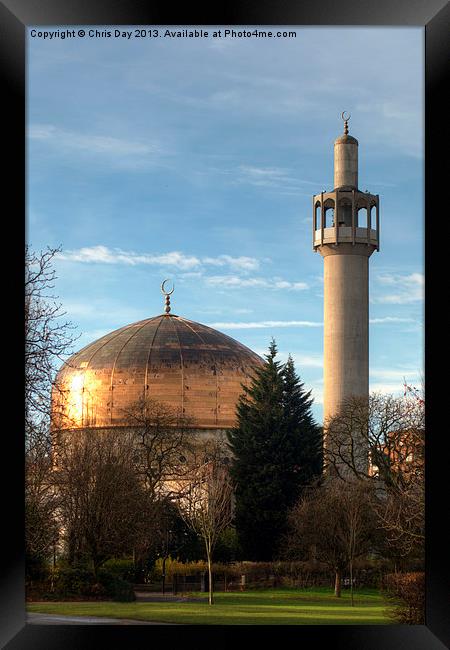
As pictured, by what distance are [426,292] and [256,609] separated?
47.9 ft

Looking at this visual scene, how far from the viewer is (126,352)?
48062 mm

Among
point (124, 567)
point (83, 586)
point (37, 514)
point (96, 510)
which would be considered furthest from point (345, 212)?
point (37, 514)

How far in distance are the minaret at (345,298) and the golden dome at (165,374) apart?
32.6 ft

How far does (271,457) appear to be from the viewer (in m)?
32.0

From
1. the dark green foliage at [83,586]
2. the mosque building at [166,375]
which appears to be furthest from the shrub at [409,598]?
the mosque building at [166,375]

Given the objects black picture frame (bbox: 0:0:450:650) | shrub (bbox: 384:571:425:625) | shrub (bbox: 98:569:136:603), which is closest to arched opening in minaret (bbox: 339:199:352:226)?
shrub (bbox: 98:569:136:603)

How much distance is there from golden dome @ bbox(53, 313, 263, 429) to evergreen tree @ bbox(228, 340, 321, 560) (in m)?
12.4

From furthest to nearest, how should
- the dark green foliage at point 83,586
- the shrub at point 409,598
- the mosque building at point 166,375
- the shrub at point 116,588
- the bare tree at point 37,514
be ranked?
the mosque building at point 166,375
the shrub at point 116,588
the dark green foliage at point 83,586
the bare tree at point 37,514
the shrub at point 409,598

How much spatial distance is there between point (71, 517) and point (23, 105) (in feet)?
55.4

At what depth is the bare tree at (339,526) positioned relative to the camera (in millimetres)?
25359

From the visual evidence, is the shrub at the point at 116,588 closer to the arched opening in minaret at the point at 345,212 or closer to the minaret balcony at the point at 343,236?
the minaret balcony at the point at 343,236

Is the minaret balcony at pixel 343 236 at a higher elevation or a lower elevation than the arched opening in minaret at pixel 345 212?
lower

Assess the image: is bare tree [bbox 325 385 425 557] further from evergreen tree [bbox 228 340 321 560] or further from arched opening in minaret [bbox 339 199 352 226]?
arched opening in minaret [bbox 339 199 352 226]

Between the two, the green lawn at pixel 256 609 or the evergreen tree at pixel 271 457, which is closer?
the green lawn at pixel 256 609
